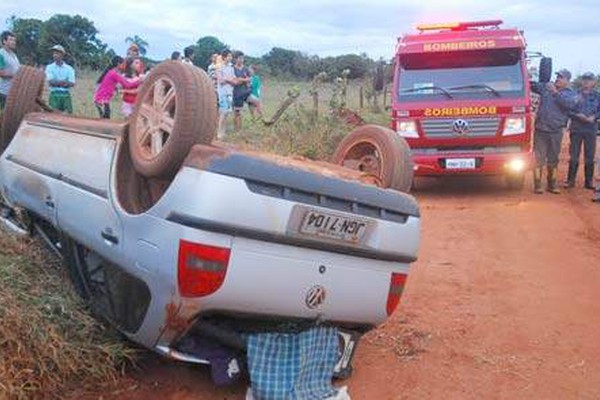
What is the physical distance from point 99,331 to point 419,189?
8336mm

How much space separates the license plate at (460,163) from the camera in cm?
1032

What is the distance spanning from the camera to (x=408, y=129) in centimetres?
1041

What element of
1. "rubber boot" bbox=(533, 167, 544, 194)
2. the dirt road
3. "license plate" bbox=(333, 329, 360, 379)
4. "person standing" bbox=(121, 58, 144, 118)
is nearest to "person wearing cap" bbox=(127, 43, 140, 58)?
"person standing" bbox=(121, 58, 144, 118)

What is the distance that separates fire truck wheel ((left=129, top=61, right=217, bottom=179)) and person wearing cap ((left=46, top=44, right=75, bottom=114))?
7175mm

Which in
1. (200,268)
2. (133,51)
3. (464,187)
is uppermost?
(133,51)

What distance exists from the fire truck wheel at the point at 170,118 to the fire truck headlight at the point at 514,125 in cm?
727

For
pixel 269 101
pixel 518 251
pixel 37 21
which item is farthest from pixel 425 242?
pixel 37 21

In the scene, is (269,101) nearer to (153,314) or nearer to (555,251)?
(555,251)

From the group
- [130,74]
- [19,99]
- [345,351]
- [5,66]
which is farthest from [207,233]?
[130,74]

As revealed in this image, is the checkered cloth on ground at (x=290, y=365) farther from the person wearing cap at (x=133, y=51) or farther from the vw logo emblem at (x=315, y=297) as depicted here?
the person wearing cap at (x=133, y=51)

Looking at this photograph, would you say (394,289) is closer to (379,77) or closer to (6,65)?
(6,65)

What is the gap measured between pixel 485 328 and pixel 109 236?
2710mm

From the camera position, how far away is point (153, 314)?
134 inches

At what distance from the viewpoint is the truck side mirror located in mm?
10992
